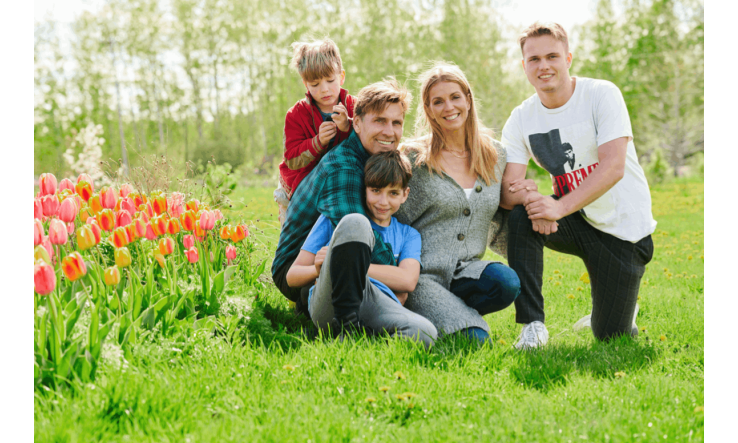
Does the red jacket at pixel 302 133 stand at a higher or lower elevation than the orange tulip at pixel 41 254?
higher

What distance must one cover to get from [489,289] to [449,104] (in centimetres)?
102

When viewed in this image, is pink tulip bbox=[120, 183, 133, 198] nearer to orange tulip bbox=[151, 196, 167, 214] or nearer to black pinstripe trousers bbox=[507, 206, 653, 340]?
orange tulip bbox=[151, 196, 167, 214]

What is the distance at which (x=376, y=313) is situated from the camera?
2621 mm

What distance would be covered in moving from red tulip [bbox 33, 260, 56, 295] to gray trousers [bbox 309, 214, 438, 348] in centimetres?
111

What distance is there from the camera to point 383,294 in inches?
105

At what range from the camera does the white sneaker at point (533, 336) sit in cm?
288

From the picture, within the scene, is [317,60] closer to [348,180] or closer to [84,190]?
[348,180]

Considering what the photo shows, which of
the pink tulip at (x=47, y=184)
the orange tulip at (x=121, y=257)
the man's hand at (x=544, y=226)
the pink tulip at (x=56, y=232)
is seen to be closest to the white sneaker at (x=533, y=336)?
the man's hand at (x=544, y=226)

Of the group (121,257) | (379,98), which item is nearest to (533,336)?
(379,98)

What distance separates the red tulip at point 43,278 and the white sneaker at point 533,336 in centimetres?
215

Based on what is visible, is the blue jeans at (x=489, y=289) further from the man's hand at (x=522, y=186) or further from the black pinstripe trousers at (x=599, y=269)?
the man's hand at (x=522, y=186)

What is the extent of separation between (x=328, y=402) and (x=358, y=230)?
0.76 meters

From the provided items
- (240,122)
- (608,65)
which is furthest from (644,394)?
(240,122)
